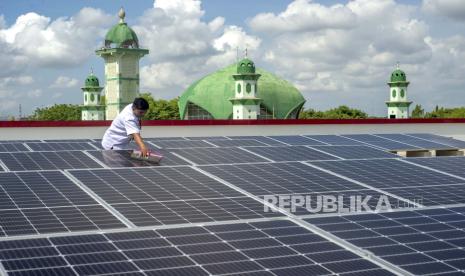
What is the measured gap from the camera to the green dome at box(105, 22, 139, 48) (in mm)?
89312

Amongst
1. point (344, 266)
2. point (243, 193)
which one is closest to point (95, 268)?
point (344, 266)

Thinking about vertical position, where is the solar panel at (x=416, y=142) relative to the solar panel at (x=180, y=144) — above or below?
below

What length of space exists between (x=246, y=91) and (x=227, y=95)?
43.3 feet

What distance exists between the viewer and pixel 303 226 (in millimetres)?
9039

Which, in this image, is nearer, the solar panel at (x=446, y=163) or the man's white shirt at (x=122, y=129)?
the man's white shirt at (x=122, y=129)

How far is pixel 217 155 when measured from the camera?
14352 mm

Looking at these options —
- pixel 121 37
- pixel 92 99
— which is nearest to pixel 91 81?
pixel 92 99

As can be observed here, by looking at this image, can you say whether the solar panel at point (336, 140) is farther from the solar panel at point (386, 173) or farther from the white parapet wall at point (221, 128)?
the white parapet wall at point (221, 128)

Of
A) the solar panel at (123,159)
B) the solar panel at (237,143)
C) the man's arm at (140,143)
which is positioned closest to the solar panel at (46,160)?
the solar panel at (123,159)

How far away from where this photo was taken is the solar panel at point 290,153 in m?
14.5

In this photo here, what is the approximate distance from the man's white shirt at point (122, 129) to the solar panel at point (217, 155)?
1313 mm

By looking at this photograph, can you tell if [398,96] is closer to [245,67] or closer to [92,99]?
[245,67]

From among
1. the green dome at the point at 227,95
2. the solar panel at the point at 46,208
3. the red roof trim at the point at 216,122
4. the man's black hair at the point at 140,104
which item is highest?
the green dome at the point at 227,95

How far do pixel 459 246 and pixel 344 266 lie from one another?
205cm
